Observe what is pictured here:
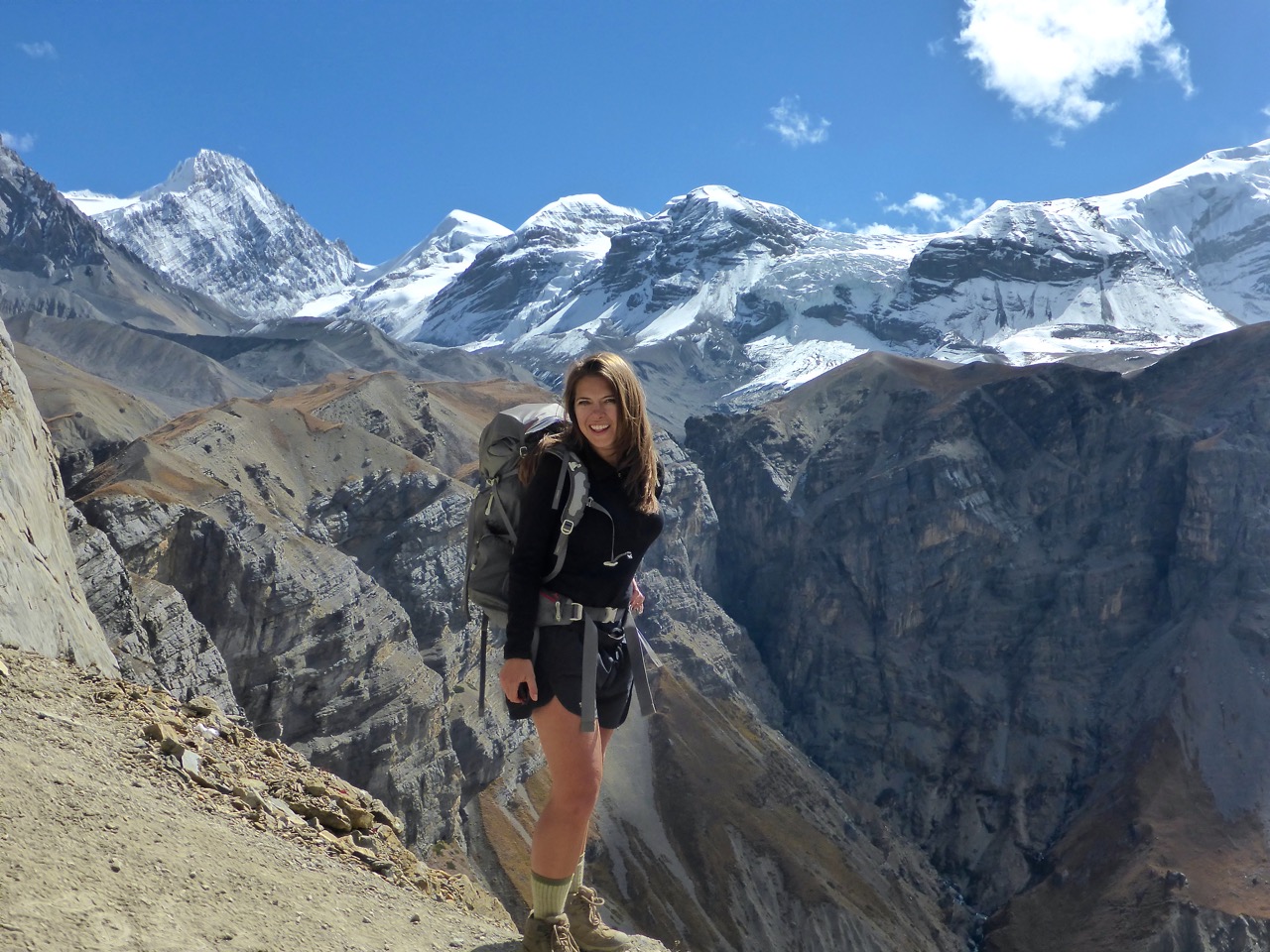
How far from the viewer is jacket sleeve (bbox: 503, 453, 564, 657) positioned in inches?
235

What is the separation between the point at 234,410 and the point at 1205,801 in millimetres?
78513

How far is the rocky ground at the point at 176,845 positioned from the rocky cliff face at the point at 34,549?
114cm

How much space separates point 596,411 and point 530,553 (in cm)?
95

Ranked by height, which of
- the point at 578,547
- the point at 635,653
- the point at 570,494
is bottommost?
the point at 635,653

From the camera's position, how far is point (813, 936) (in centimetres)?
6788


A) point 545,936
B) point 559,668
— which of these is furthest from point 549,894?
point 559,668

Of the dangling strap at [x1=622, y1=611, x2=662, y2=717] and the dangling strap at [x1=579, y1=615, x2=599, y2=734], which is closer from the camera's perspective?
the dangling strap at [x1=579, y1=615, x2=599, y2=734]

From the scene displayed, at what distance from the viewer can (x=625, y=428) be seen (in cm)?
628

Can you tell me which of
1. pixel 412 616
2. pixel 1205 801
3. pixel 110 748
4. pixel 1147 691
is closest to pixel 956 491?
pixel 1147 691

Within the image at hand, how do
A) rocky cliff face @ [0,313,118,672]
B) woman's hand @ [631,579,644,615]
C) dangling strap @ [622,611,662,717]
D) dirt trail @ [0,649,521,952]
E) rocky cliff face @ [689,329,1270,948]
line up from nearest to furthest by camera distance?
dirt trail @ [0,649,521,952] < dangling strap @ [622,611,662,717] < woman's hand @ [631,579,644,615] < rocky cliff face @ [0,313,118,672] < rocky cliff face @ [689,329,1270,948]

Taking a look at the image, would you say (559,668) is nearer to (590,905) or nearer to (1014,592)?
(590,905)

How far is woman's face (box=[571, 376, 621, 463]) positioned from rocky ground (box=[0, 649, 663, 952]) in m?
3.41

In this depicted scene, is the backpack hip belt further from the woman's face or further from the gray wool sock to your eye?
the gray wool sock

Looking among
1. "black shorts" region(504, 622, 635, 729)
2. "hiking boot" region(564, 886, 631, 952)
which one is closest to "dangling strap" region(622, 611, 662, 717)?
"black shorts" region(504, 622, 635, 729)
